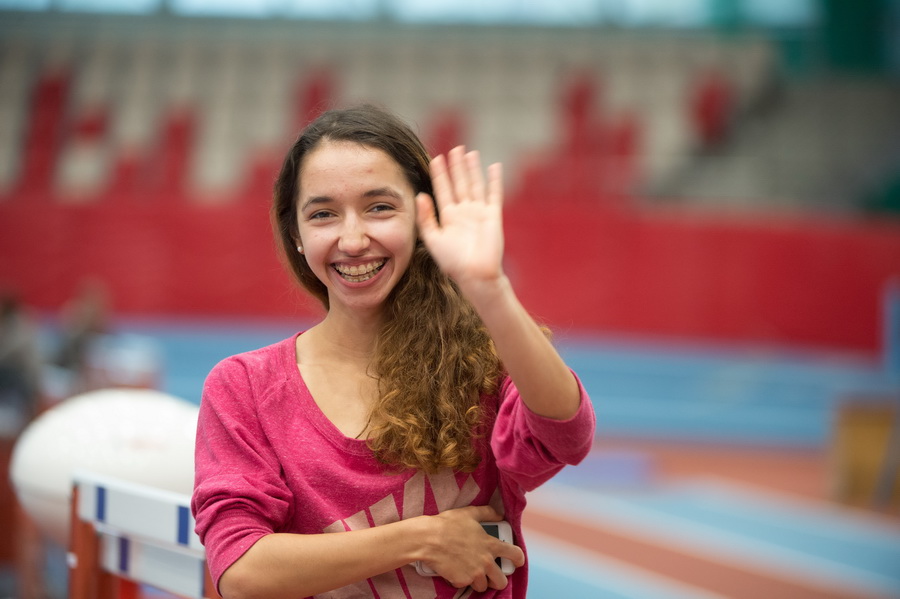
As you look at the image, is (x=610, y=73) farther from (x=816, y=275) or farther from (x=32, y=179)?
(x=32, y=179)

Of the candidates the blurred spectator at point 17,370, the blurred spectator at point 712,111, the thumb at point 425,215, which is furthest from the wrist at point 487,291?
the blurred spectator at point 712,111

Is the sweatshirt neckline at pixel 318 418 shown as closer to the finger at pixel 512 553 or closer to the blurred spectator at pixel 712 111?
the finger at pixel 512 553

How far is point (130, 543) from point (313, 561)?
773 mm

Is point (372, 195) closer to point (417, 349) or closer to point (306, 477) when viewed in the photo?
point (417, 349)

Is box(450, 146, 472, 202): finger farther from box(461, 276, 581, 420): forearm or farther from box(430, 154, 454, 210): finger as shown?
box(461, 276, 581, 420): forearm

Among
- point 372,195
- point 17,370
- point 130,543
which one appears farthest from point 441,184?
point 17,370

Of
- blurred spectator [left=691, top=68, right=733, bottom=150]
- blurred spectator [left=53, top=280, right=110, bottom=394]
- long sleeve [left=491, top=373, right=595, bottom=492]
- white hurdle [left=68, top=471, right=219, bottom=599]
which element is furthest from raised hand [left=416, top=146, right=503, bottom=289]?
blurred spectator [left=691, top=68, right=733, bottom=150]

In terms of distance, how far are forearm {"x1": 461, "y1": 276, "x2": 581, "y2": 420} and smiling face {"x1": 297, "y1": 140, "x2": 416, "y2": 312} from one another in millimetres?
293

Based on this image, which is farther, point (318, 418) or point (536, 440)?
point (318, 418)

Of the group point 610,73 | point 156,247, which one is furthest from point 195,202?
point 610,73

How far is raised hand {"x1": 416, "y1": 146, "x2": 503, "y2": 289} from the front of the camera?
5.36ft

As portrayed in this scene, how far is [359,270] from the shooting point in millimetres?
1875

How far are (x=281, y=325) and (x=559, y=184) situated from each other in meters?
4.74

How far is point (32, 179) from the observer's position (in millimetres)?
18422
